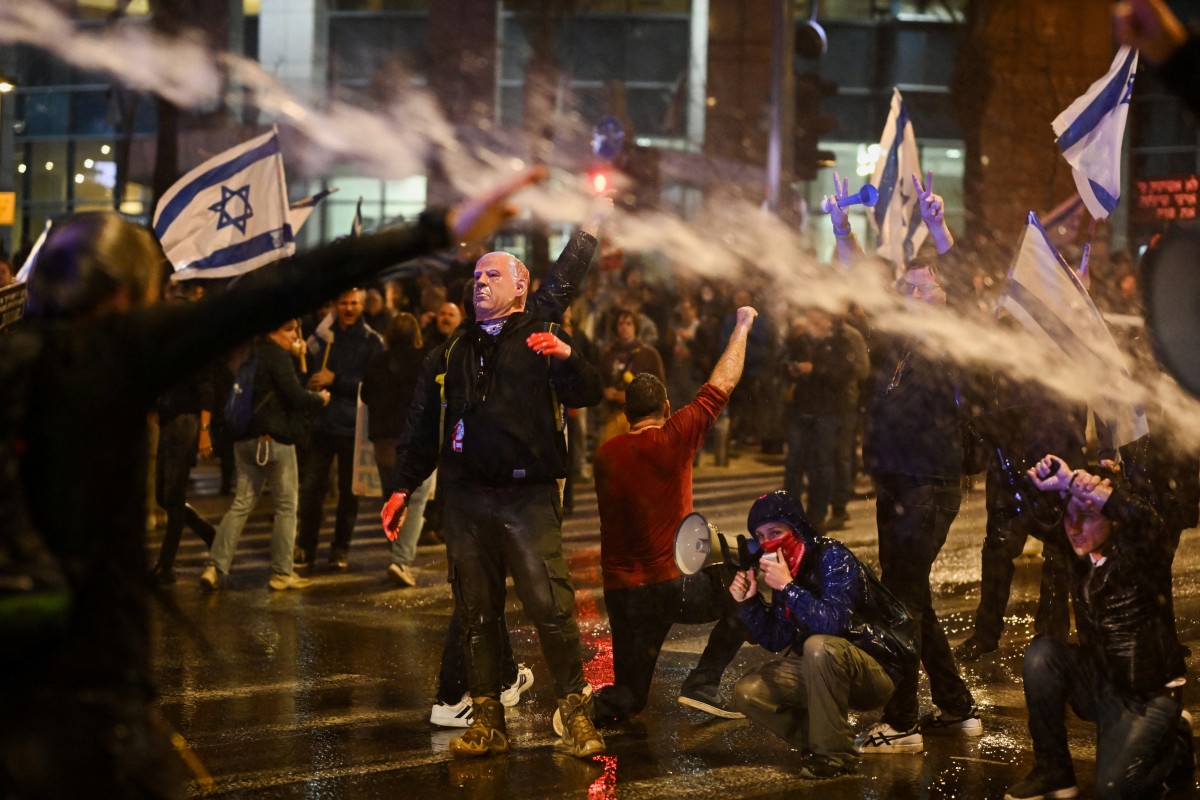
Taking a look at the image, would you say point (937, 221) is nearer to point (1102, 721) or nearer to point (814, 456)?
point (1102, 721)

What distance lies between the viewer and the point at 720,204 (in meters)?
32.7

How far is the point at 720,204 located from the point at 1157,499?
25654 mm

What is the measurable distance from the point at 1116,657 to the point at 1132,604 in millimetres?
197

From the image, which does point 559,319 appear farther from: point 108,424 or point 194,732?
point 108,424

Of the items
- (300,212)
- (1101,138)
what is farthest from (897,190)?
(300,212)

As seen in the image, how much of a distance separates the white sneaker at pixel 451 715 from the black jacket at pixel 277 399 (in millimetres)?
3909

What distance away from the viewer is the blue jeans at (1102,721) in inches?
210

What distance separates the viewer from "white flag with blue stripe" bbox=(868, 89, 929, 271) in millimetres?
11945

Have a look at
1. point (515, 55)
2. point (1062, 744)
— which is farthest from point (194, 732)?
point (515, 55)

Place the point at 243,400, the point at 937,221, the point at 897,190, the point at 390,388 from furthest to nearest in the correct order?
the point at 897,190
the point at 390,388
the point at 243,400
the point at 937,221

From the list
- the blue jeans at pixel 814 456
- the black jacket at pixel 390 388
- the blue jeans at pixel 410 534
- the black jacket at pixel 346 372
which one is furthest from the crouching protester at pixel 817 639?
the blue jeans at pixel 814 456

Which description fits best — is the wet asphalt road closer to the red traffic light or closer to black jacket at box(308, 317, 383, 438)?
black jacket at box(308, 317, 383, 438)

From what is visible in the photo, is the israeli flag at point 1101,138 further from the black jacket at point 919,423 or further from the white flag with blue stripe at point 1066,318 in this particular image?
the black jacket at point 919,423

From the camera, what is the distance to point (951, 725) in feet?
21.8
